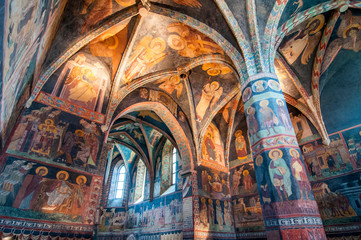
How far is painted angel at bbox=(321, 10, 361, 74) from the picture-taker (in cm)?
777

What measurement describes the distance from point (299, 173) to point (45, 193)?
665cm

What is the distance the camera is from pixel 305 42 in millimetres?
8445

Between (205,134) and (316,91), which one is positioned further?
(205,134)

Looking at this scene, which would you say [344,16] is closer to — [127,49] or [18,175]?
[127,49]

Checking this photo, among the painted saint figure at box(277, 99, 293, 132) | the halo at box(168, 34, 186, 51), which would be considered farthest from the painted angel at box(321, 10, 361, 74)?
the halo at box(168, 34, 186, 51)

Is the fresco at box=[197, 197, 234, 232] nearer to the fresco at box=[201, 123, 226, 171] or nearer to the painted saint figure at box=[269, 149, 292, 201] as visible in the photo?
the fresco at box=[201, 123, 226, 171]

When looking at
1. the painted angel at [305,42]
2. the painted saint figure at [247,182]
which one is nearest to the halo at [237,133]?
the painted saint figure at [247,182]

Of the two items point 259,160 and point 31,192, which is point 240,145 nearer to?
point 259,160

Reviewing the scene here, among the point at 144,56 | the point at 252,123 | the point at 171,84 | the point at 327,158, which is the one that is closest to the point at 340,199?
the point at 327,158

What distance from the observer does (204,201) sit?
33.3 ft

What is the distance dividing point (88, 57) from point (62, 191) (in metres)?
5.02

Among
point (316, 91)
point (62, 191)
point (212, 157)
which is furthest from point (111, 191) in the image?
point (316, 91)

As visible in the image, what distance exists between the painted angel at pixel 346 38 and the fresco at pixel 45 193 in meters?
10.0

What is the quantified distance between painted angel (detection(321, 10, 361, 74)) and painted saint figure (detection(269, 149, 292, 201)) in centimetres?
627
